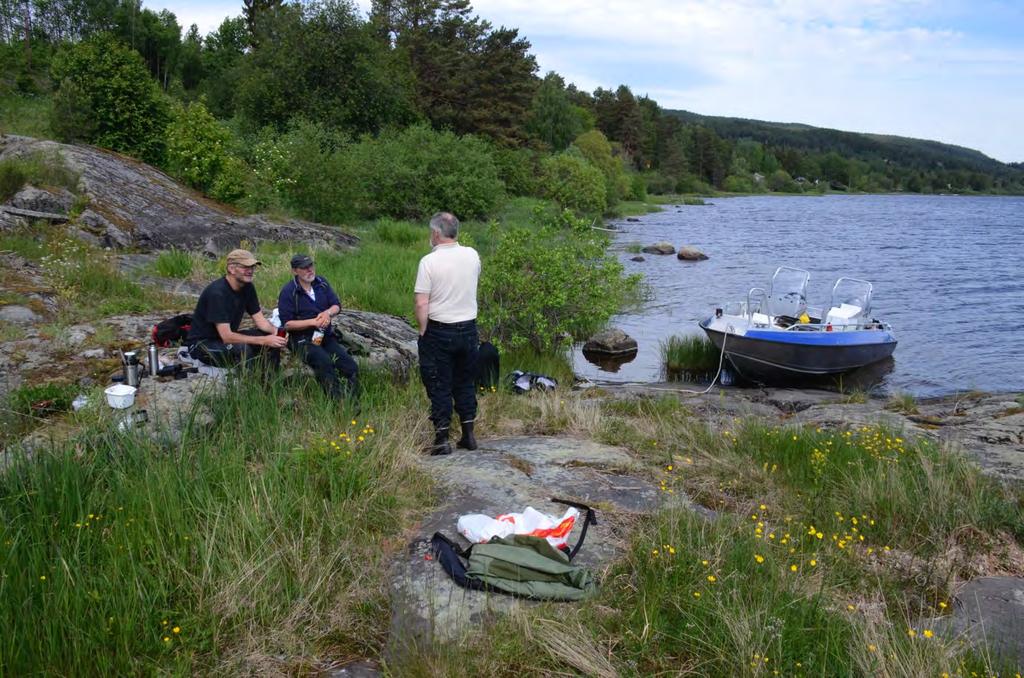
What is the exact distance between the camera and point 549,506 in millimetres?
5227

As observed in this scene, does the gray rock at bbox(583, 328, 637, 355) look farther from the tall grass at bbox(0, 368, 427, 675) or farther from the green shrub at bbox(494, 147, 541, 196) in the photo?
the green shrub at bbox(494, 147, 541, 196)

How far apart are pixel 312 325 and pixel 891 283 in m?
28.1

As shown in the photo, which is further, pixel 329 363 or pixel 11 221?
pixel 11 221

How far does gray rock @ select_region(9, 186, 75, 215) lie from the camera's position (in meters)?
13.4

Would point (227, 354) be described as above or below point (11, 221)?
below

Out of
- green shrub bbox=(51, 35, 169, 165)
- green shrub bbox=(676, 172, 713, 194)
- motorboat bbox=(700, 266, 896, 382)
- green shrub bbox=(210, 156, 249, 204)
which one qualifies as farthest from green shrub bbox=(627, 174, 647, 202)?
motorboat bbox=(700, 266, 896, 382)

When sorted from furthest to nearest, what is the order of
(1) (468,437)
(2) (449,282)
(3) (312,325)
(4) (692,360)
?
1. (4) (692,360)
2. (3) (312,325)
3. (1) (468,437)
4. (2) (449,282)

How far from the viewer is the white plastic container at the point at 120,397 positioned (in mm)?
5613

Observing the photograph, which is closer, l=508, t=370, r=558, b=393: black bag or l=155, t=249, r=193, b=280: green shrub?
l=508, t=370, r=558, b=393: black bag

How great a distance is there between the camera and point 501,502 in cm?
526

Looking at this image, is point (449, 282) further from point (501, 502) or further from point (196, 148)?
point (196, 148)

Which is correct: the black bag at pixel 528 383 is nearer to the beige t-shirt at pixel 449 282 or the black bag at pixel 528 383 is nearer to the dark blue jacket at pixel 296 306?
the dark blue jacket at pixel 296 306

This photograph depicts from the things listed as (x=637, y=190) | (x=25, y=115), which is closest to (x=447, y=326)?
(x=25, y=115)

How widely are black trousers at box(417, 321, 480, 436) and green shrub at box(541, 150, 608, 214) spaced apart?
42.8 metres
